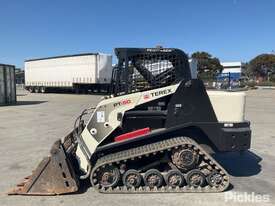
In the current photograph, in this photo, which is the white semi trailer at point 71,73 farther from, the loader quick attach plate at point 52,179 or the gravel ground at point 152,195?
the loader quick attach plate at point 52,179

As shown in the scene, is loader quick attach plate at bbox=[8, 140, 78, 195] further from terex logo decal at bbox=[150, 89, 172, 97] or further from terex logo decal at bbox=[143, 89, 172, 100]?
terex logo decal at bbox=[150, 89, 172, 97]

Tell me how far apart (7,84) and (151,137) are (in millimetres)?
21691

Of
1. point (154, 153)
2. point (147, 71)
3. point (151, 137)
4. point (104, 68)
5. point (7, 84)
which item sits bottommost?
point (154, 153)

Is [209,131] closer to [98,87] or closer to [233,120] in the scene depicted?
[233,120]

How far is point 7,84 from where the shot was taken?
24.7 metres

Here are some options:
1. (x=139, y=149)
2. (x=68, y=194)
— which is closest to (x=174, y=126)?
(x=139, y=149)

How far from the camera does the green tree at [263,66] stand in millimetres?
89625

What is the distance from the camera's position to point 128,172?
541cm

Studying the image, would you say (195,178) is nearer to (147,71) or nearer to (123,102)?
A: (123,102)

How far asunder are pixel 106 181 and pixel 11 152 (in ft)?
13.3

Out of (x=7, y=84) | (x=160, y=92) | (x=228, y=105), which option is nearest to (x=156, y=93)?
(x=160, y=92)

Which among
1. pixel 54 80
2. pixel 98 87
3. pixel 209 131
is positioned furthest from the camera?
pixel 54 80

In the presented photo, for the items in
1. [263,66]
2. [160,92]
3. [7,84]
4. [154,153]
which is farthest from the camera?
[263,66]

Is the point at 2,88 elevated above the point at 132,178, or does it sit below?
above
